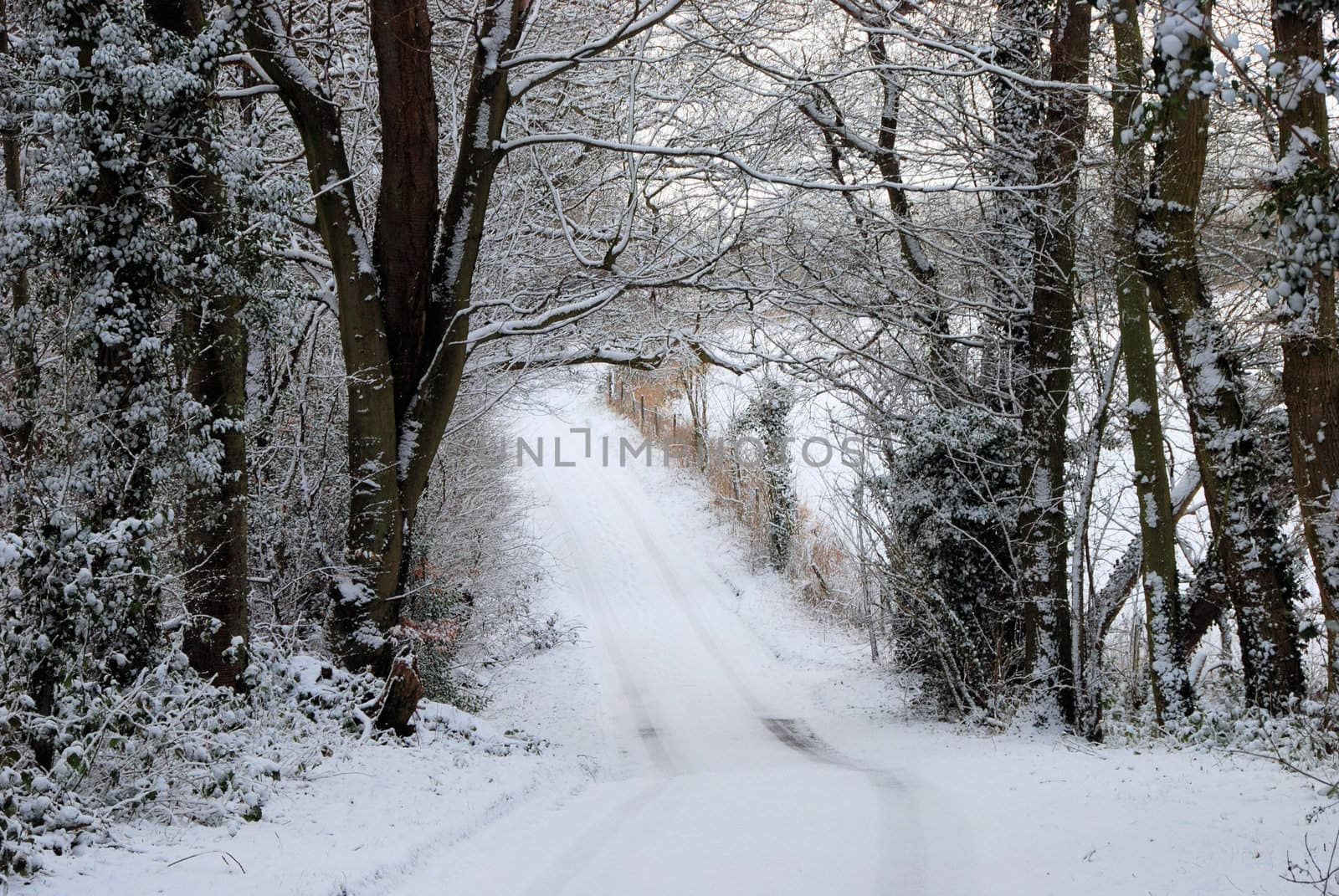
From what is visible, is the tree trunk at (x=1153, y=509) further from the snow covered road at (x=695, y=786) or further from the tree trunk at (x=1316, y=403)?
the snow covered road at (x=695, y=786)

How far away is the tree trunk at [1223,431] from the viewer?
8.84 m

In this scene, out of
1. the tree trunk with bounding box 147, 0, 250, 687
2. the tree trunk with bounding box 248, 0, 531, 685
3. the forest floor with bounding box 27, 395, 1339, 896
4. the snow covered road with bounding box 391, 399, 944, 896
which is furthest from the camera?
the tree trunk with bounding box 248, 0, 531, 685

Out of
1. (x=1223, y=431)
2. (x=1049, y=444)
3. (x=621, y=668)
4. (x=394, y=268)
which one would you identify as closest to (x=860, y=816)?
(x=1223, y=431)

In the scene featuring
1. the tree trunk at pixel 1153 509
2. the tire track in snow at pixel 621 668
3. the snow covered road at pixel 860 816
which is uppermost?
the tree trunk at pixel 1153 509

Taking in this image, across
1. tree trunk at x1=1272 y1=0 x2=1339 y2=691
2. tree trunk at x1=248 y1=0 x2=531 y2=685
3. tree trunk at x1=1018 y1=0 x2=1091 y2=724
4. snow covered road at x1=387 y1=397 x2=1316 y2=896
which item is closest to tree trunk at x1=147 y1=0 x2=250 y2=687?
tree trunk at x1=248 y1=0 x2=531 y2=685

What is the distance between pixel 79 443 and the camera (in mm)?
6742

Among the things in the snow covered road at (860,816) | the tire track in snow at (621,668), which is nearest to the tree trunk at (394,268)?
the snow covered road at (860,816)

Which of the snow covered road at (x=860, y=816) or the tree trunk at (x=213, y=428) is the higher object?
the tree trunk at (x=213, y=428)

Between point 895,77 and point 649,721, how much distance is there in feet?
30.7

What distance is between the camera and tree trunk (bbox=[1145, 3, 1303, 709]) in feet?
29.0

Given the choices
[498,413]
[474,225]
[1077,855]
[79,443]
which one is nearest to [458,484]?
[498,413]

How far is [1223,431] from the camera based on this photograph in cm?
916

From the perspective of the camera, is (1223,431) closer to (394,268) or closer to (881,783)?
(881,783)

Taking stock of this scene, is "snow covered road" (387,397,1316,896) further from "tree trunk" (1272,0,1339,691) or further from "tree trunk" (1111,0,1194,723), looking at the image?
"tree trunk" (1272,0,1339,691)
